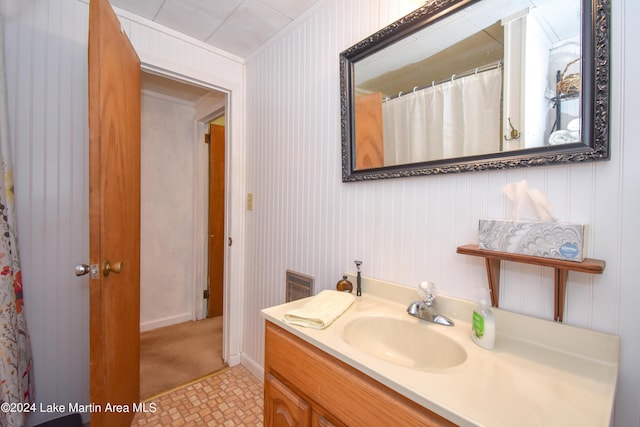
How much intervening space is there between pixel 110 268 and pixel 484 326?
1410 mm

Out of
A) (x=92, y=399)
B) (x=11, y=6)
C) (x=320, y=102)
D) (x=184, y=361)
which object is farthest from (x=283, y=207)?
(x=11, y=6)

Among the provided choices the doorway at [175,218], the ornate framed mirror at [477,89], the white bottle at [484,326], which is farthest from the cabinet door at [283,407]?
the doorway at [175,218]

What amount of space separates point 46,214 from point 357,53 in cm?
182

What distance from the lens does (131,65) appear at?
1.49 metres

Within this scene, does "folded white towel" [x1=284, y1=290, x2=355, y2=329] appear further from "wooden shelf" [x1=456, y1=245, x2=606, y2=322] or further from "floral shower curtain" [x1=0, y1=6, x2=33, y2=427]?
"floral shower curtain" [x1=0, y1=6, x2=33, y2=427]

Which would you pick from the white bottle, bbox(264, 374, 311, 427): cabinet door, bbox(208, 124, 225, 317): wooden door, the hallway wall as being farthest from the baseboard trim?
the white bottle

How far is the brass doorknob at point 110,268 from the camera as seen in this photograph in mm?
1118

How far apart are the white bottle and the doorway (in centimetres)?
221

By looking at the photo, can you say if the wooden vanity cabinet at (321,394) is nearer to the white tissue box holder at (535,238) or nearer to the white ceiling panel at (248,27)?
the white tissue box holder at (535,238)

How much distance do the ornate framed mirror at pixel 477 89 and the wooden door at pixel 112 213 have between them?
1.03 m

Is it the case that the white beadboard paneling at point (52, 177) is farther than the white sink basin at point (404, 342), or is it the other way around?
the white beadboard paneling at point (52, 177)

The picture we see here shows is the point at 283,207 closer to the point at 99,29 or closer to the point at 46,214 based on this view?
the point at 99,29

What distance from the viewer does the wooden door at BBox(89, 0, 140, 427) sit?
3.55 feet

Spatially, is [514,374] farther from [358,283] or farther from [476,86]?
[476,86]
